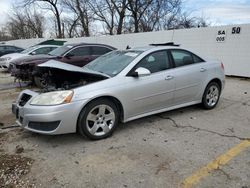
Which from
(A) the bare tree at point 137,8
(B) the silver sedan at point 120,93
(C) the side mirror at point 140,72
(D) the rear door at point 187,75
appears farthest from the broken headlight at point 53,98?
(A) the bare tree at point 137,8

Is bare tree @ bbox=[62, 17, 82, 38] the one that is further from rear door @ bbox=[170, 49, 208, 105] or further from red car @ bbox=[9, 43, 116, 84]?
rear door @ bbox=[170, 49, 208, 105]

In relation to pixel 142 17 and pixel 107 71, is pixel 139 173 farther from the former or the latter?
pixel 142 17

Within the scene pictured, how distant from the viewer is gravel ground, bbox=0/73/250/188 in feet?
10.2

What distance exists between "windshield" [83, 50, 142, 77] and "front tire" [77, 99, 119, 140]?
60 centimetres

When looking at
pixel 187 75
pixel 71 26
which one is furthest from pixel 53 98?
pixel 71 26

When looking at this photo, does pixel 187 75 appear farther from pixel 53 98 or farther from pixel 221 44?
pixel 221 44

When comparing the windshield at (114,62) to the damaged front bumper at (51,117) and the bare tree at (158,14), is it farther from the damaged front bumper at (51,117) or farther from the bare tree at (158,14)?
the bare tree at (158,14)

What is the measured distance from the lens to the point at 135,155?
371cm

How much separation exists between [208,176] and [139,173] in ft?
2.69

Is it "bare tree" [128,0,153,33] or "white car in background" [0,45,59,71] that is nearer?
"white car in background" [0,45,59,71]

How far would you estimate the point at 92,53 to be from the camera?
31.9ft

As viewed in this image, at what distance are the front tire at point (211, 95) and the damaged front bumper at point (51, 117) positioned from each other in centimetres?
298

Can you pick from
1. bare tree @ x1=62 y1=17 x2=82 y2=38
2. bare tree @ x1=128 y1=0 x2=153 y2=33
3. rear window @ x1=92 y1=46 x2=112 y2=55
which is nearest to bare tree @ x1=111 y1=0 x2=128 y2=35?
bare tree @ x1=128 y1=0 x2=153 y2=33

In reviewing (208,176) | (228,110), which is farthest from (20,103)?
(228,110)
